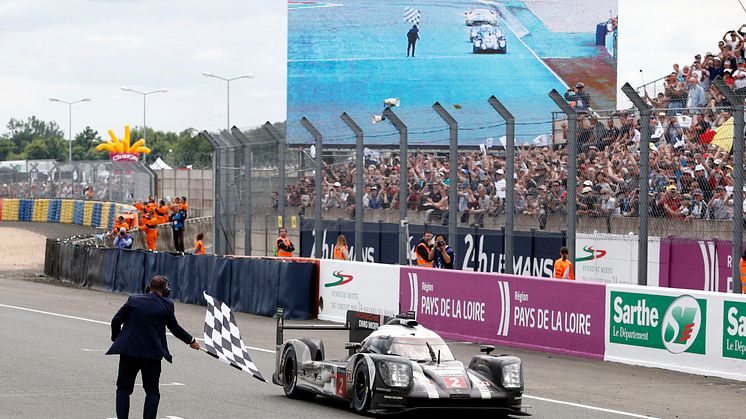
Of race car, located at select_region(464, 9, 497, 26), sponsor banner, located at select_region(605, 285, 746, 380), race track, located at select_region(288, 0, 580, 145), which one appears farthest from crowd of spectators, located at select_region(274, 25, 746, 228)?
race car, located at select_region(464, 9, 497, 26)

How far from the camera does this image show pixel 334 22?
50594 mm

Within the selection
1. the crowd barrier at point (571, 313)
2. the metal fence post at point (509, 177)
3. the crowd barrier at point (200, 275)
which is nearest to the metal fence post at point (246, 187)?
the crowd barrier at point (200, 275)

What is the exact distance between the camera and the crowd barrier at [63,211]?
50969 millimetres

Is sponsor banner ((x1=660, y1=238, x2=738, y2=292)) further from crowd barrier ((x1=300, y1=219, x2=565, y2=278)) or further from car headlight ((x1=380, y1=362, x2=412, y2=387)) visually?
car headlight ((x1=380, y1=362, x2=412, y2=387))

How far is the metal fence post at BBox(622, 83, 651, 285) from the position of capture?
58.9 ft

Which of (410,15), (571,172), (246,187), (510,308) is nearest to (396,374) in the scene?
(510,308)

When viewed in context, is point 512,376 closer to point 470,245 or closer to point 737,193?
point 737,193

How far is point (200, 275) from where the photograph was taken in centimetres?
2678

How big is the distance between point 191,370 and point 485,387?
509 centimetres

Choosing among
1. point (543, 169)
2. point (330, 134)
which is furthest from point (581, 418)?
point (330, 134)

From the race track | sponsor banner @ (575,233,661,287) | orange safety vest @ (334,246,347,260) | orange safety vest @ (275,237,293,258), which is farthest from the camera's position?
the race track

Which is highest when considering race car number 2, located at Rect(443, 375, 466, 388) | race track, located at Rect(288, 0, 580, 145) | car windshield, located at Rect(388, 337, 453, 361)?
race track, located at Rect(288, 0, 580, 145)

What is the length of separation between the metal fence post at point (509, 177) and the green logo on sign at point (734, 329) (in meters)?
5.01

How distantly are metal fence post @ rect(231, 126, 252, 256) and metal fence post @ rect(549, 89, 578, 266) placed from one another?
991cm
